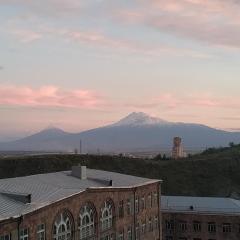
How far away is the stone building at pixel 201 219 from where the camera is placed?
260 feet

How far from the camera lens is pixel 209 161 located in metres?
149

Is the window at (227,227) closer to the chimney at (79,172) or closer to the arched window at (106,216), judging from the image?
the arched window at (106,216)

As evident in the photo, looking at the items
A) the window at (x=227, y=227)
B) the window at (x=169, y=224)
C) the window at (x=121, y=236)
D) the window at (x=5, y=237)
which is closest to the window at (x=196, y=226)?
the window at (x=169, y=224)

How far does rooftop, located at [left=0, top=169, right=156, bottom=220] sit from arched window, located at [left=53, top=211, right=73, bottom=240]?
6.85 ft

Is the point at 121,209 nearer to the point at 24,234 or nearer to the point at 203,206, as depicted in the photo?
the point at 24,234

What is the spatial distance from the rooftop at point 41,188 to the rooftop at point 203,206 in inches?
812

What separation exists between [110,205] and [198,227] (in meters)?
27.8

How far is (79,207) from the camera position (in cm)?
5062

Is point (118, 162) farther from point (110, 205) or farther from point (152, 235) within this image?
point (110, 205)

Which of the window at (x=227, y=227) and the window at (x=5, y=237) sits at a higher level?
the window at (x=5, y=237)

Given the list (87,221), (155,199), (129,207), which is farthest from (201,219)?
(87,221)

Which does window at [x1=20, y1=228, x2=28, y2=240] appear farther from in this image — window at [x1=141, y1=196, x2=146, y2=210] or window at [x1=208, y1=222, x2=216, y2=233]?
window at [x1=208, y1=222, x2=216, y2=233]

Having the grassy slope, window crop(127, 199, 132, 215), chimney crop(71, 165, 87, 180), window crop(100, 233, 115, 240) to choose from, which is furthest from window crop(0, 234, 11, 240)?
the grassy slope

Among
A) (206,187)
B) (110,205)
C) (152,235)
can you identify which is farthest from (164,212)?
(206,187)
